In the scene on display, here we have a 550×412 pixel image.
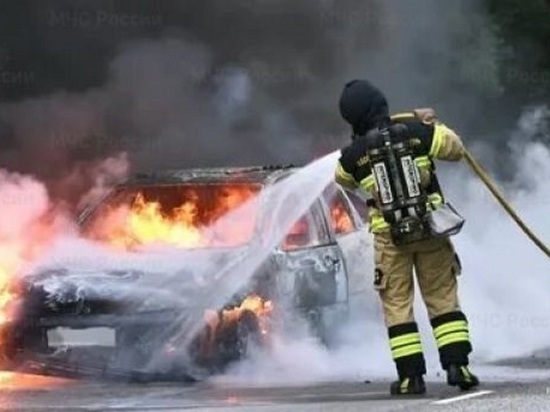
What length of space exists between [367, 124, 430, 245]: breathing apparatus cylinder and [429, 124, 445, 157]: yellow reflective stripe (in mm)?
119

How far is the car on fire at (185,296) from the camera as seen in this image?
30.5 ft

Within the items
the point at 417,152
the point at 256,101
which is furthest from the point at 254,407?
the point at 256,101

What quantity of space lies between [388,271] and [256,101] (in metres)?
6.03

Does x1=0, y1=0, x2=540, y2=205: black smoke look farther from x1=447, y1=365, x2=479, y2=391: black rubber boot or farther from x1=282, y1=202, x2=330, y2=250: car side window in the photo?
x1=447, y1=365, x2=479, y2=391: black rubber boot

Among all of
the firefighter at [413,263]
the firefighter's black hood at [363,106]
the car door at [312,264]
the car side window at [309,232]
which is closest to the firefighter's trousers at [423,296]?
the firefighter at [413,263]

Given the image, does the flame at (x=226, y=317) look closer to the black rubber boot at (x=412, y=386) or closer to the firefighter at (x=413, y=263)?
the firefighter at (x=413, y=263)

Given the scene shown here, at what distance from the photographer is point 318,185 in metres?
10.3

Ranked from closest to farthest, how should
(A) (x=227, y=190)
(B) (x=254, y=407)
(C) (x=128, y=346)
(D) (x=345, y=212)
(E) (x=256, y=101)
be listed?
(B) (x=254, y=407) → (C) (x=128, y=346) → (A) (x=227, y=190) → (D) (x=345, y=212) → (E) (x=256, y=101)

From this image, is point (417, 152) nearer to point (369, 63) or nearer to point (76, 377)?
point (76, 377)

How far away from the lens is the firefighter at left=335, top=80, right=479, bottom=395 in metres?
8.02

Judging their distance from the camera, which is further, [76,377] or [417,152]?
[76,377]

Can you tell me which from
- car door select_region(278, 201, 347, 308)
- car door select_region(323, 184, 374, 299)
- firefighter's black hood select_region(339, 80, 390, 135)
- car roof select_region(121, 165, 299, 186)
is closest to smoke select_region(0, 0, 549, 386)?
car door select_region(323, 184, 374, 299)

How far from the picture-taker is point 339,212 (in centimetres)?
1102

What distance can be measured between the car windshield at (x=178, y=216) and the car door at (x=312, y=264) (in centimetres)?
30
